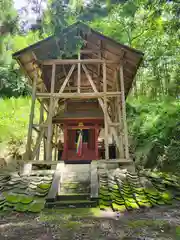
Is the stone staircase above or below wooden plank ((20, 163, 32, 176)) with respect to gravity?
below

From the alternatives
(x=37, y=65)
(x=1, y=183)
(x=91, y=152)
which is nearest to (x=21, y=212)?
(x=1, y=183)

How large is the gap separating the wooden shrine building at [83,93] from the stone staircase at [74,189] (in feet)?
4.38

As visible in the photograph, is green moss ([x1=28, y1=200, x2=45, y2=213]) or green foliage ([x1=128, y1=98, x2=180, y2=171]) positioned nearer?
green moss ([x1=28, y1=200, x2=45, y2=213])

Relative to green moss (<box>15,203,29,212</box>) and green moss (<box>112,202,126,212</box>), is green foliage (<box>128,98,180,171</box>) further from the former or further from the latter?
green moss (<box>15,203,29,212</box>)

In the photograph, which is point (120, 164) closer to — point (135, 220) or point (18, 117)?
point (135, 220)

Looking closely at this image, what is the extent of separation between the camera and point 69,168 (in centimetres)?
769

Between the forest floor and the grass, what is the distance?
8975 mm

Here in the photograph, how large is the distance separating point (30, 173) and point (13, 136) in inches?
266

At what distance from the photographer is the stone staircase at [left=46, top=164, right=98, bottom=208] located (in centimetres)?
539

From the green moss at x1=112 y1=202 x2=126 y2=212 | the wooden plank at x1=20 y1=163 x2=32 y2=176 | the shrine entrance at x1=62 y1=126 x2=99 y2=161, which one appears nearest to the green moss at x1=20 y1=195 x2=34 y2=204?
the wooden plank at x1=20 y1=163 x2=32 y2=176

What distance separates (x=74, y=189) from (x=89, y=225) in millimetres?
2165

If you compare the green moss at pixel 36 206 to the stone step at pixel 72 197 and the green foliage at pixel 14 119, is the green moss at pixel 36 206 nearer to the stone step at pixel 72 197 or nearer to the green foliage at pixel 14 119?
the stone step at pixel 72 197

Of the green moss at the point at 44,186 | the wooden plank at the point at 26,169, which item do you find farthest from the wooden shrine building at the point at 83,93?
the green moss at the point at 44,186

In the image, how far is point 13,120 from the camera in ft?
48.5
